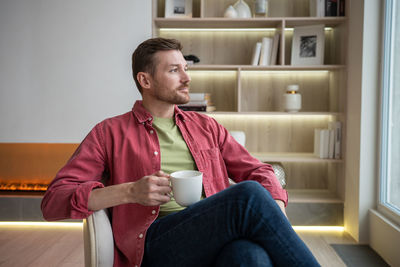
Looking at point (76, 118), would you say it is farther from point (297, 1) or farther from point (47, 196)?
point (297, 1)

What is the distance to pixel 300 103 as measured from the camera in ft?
9.64

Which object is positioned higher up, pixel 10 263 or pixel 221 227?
pixel 221 227

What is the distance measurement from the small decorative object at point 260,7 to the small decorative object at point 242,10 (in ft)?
0.22

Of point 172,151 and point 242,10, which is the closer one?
point 172,151

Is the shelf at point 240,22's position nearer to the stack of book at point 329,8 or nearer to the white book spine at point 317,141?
the stack of book at point 329,8

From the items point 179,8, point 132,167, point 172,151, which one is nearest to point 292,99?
point 179,8

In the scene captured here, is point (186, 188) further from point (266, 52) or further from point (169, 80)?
point (266, 52)

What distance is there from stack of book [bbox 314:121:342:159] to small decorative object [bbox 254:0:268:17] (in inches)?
43.7

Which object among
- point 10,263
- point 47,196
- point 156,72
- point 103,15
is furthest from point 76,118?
point 47,196

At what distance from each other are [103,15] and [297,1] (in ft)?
5.67

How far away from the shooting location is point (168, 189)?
104 centimetres

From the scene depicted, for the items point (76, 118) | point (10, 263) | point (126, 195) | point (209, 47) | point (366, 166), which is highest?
point (209, 47)

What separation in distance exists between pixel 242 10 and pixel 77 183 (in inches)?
87.7

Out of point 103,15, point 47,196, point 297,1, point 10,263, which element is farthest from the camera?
point 297,1
